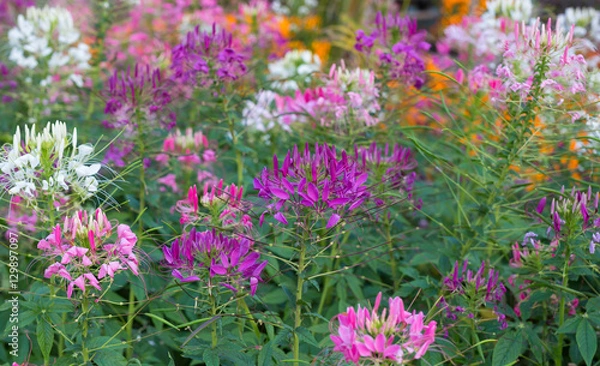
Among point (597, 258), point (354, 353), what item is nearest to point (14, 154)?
point (354, 353)

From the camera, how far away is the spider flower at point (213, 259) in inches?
55.1

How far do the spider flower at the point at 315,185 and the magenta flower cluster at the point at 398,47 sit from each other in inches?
35.3

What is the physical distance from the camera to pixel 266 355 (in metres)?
1.48

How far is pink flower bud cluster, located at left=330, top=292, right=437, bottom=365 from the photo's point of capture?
111 cm

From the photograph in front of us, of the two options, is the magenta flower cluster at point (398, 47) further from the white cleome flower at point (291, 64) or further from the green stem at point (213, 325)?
the green stem at point (213, 325)

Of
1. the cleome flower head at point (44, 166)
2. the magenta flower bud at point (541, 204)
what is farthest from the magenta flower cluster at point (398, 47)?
the cleome flower head at point (44, 166)

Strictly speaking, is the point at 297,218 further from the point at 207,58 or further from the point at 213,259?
the point at 207,58

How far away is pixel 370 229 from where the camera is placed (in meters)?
2.21

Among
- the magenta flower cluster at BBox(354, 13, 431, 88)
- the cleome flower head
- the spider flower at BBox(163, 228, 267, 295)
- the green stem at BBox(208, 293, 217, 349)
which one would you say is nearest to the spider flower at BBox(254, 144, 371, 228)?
the spider flower at BBox(163, 228, 267, 295)

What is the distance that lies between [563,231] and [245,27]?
267cm

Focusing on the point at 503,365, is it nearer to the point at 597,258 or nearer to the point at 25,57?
the point at 597,258

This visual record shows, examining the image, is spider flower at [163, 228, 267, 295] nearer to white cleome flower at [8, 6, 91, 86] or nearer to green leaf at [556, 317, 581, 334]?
green leaf at [556, 317, 581, 334]

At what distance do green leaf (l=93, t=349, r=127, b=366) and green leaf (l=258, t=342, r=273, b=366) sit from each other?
30 centimetres

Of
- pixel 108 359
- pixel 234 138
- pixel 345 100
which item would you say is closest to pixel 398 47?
pixel 345 100
